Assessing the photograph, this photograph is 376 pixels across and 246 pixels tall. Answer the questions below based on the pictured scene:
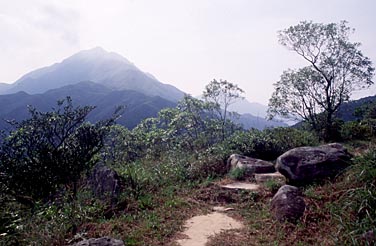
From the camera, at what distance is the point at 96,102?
8194 centimetres

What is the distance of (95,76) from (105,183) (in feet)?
435

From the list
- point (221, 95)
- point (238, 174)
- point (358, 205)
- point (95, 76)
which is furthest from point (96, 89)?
point (358, 205)

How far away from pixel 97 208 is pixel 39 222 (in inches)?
43.8

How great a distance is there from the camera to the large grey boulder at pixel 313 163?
6.27 m

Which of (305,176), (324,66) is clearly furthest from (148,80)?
(305,176)

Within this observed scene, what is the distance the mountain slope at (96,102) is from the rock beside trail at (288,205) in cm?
4856

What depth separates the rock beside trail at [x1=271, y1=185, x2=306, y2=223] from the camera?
495 cm

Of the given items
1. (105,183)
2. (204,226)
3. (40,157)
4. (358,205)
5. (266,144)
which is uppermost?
(266,144)

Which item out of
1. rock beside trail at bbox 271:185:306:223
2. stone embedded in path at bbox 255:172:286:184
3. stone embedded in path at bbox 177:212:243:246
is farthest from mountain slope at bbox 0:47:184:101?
rock beside trail at bbox 271:185:306:223

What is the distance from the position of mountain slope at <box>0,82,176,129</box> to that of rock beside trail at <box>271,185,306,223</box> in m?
48.6

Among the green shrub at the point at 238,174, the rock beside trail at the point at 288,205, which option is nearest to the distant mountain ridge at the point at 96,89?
the green shrub at the point at 238,174

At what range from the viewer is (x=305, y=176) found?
639 centimetres

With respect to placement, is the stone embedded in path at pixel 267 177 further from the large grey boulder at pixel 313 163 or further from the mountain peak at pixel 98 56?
the mountain peak at pixel 98 56

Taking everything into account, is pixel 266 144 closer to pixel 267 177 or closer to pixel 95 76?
pixel 267 177
